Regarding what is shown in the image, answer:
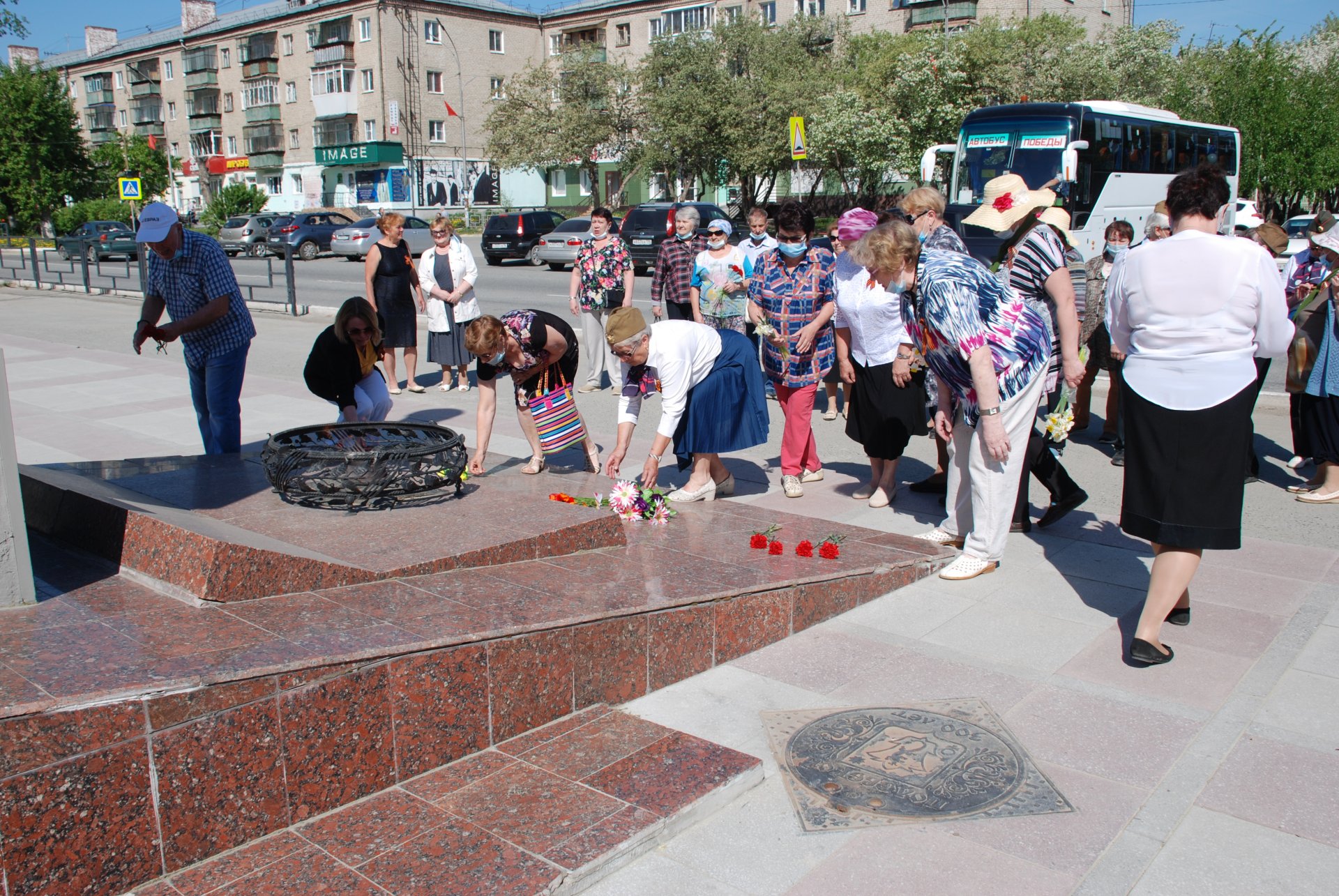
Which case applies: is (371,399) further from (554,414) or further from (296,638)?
(296,638)

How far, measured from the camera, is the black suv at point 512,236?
29391 mm

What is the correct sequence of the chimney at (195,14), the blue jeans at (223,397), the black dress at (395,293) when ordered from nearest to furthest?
the blue jeans at (223,397) < the black dress at (395,293) < the chimney at (195,14)

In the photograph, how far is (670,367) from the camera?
554 centimetres

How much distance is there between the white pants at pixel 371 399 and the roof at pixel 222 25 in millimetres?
58477

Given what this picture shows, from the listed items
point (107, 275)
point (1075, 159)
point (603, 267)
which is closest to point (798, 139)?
point (1075, 159)

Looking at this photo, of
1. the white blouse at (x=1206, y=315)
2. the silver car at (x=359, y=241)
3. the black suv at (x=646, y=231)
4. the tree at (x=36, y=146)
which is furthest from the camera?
the tree at (x=36, y=146)

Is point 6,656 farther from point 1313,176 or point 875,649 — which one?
point 1313,176

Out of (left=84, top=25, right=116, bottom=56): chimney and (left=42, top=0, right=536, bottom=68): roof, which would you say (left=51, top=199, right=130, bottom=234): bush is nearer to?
(left=42, top=0, right=536, bottom=68): roof

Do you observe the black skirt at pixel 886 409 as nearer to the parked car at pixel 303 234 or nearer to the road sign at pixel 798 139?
the road sign at pixel 798 139

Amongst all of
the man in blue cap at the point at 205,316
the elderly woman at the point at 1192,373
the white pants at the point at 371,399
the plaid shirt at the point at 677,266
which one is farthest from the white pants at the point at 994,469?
the plaid shirt at the point at 677,266

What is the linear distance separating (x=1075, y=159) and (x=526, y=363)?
17378 millimetres

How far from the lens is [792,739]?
143 inches

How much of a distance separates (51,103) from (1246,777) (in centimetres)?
5611

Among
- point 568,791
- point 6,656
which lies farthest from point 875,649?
point 6,656
